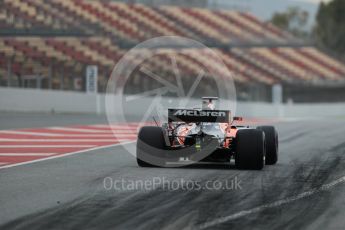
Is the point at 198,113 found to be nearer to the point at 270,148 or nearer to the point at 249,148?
the point at 249,148

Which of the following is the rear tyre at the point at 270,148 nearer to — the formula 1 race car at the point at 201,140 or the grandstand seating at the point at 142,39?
the formula 1 race car at the point at 201,140

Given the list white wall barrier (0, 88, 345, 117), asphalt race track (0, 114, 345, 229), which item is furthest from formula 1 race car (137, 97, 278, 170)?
white wall barrier (0, 88, 345, 117)

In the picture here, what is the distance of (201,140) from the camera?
1265 cm

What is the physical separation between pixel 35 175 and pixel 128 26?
3282 cm

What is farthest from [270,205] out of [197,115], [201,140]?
[197,115]

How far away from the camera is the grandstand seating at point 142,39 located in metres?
32.9

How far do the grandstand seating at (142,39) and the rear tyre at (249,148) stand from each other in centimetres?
1784

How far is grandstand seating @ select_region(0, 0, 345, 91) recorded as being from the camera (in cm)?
3288

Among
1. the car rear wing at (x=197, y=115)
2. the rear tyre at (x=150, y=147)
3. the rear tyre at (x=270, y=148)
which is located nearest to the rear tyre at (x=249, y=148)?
the car rear wing at (x=197, y=115)

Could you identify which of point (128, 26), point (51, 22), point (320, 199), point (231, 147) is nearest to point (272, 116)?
point (128, 26)

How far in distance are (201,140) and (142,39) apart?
100ft

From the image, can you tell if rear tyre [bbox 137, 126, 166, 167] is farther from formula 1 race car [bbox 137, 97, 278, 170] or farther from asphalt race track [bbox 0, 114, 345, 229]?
asphalt race track [bbox 0, 114, 345, 229]

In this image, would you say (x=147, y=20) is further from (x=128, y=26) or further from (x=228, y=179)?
(x=228, y=179)

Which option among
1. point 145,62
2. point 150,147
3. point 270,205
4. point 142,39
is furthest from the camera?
point 142,39
